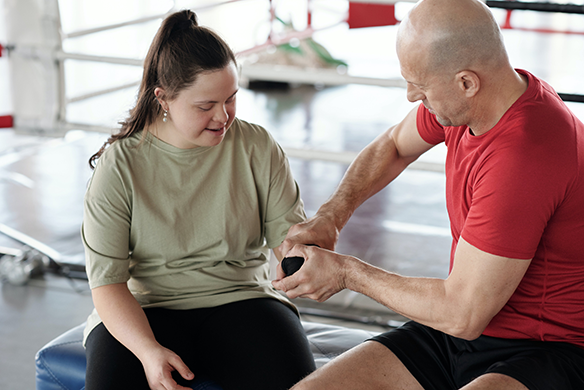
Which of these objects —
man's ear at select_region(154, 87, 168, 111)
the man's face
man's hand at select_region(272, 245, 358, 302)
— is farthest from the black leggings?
the man's face

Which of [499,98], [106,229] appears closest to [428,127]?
[499,98]

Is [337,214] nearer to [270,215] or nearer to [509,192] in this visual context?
[270,215]

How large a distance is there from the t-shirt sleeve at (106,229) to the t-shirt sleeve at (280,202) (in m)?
0.34

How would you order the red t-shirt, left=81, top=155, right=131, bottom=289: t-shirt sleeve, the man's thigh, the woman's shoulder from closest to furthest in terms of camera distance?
the red t-shirt → the man's thigh → left=81, top=155, right=131, bottom=289: t-shirt sleeve → the woman's shoulder

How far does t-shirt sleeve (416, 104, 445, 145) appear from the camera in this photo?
156cm

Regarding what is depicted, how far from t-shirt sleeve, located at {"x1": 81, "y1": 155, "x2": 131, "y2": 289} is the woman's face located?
0.19 meters

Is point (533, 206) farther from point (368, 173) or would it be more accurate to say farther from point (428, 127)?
point (368, 173)

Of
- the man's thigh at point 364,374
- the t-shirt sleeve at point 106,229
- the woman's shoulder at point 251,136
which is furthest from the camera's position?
the woman's shoulder at point 251,136

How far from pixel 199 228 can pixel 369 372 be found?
0.50m

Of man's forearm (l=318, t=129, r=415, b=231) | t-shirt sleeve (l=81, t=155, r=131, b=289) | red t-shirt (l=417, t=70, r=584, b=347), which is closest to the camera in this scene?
red t-shirt (l=417, t=70, r=584, b=347)

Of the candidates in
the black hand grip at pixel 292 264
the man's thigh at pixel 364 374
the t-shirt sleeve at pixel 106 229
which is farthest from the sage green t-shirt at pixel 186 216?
the man's thigh at pixel 364 374

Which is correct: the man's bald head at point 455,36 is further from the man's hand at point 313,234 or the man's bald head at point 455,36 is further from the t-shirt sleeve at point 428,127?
the man's hand at point 313,234

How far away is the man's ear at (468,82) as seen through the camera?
1.16 m

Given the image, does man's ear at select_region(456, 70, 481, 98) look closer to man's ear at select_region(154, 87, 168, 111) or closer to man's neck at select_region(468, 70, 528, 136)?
man's neck at select_region(468, 70, 528, 136)
